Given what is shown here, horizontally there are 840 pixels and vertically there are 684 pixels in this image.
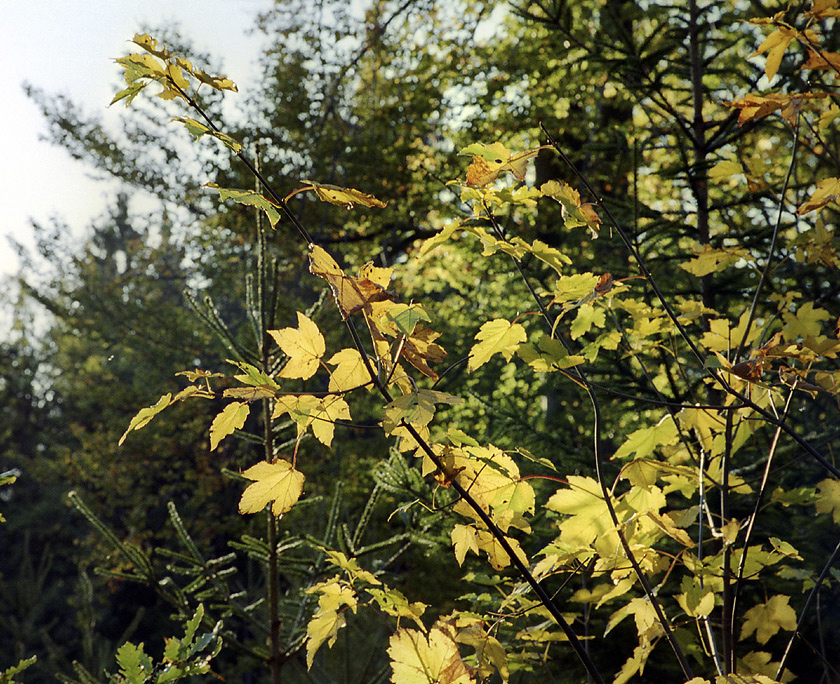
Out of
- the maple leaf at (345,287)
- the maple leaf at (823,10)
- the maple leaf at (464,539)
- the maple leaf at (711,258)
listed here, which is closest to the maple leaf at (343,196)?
the maple leaf at (345,287)

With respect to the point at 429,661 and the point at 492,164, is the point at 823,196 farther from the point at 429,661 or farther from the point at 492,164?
the point at 429,661

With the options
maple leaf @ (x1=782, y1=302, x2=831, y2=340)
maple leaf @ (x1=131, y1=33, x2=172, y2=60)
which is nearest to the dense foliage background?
maple leaf @ (x1=782, y1=302, x2=831, y2=340)

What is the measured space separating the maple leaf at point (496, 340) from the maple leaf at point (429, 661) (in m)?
0.41

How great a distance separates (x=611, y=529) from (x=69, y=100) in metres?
8.80

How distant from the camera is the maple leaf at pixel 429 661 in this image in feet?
2.81

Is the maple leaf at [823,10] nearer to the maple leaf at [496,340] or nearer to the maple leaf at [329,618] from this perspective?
the maple leaf at [496,340]

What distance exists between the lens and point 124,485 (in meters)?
8.45

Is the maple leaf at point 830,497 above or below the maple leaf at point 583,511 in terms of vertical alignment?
below

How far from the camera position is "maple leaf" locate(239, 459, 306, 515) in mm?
847

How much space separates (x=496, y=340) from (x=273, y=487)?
427 mm

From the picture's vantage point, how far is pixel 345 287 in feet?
2.64

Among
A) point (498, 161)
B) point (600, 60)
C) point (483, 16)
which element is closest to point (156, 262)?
point (483, 16)

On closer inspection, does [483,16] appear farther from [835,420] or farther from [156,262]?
[156,262]

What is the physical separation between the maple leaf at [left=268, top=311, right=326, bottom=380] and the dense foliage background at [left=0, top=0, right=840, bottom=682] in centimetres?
15
